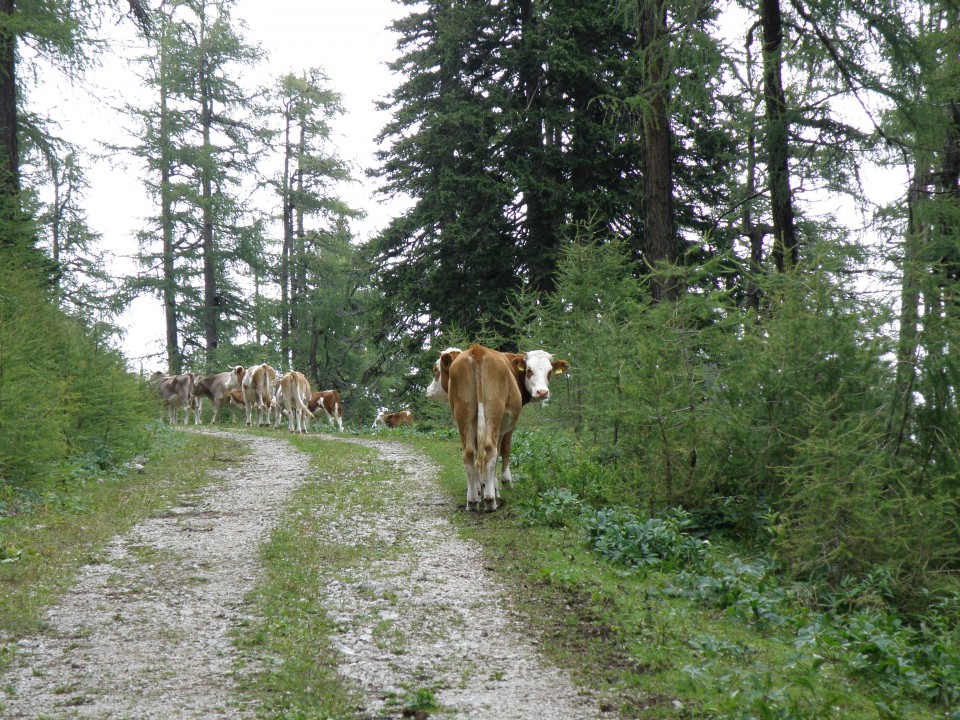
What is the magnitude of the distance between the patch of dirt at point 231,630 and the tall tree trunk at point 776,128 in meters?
6.57

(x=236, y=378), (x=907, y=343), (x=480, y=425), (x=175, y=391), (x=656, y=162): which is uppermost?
(x=656, y=162)

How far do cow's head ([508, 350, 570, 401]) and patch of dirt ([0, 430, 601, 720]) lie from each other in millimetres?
2159

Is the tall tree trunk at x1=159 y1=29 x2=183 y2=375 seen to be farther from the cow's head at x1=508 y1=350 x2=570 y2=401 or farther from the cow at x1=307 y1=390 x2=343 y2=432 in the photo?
the cow's head at x1=508 y1=350 x2=570 y2=401

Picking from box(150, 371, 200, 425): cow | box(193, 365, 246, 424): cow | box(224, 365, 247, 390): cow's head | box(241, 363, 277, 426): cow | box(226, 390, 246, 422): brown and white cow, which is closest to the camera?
box(241, 363, 277, 426): cow

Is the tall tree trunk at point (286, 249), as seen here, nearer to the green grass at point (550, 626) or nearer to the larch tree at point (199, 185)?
the larch tree at point (199, 185)

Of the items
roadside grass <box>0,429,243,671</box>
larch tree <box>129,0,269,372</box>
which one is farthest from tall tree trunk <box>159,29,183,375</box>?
roadside grass <box>0,429,243,671</box>

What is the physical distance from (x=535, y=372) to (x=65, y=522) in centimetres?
561

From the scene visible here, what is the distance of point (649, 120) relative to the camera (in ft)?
39.5

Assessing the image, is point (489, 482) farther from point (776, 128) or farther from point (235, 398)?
point (235, 398)

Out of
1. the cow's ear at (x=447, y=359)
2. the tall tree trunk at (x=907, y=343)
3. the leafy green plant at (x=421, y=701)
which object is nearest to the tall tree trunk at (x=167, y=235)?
the cow's ear at (x=447, y=359)

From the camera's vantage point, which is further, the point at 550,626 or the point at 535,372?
the point at 535,372

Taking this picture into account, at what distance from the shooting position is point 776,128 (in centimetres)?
1109

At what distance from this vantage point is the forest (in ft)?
23.7

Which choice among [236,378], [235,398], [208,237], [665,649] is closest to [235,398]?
[235,398]
